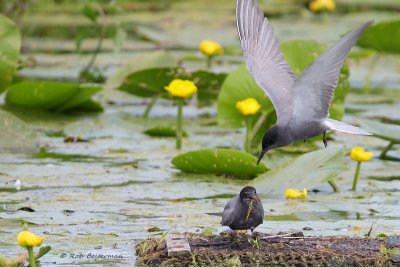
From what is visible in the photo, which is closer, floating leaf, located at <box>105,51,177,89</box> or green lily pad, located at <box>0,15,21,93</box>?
green lily pad, located at <box>0,15,21,93</box>

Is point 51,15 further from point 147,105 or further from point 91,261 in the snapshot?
point 91,261

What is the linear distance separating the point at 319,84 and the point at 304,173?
2.89ft

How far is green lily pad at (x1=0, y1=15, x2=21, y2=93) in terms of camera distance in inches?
205

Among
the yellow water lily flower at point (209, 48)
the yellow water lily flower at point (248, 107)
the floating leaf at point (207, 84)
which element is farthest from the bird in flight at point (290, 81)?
the yellow water lily flower at point (209, 48)

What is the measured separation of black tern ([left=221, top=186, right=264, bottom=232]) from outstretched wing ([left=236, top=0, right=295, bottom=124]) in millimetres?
614

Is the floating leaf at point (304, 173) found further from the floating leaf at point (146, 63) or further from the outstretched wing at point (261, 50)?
the floating leaf at point (146, 63)

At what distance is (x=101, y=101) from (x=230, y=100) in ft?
5.55

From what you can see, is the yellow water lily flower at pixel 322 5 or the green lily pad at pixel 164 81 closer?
the green lily pad at pixel 164 81

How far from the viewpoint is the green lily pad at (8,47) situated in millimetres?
5199

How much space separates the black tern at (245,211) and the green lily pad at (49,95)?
2415 mm

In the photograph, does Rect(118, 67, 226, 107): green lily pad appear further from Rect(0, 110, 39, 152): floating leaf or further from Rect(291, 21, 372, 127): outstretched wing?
Rect(291, 21, 372, 127): outstretched wing

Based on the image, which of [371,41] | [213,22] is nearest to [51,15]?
[213,22]

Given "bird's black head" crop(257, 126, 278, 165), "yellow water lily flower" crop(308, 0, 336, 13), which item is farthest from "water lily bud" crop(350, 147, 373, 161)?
"yellow water lily flower" crop(308, 0, 336, 13)

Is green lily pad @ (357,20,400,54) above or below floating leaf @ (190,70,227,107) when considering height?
above
